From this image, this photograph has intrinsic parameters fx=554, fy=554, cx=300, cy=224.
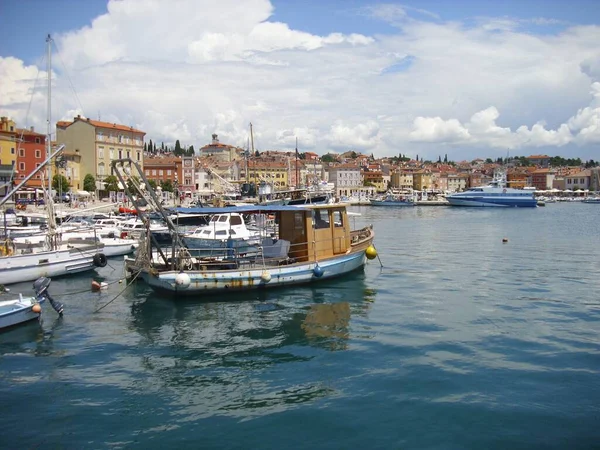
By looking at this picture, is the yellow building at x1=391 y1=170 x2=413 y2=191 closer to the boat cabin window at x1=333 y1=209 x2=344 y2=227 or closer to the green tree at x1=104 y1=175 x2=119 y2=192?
the green tree at x1=104 y1=175 x2=119 y2=192

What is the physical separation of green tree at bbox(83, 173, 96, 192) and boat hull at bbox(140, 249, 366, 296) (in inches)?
2745

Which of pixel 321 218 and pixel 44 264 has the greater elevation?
pixel 321 218

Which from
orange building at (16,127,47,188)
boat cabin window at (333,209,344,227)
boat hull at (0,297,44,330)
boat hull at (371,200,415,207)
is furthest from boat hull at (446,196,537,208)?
boat hull at (0,297,44,330)

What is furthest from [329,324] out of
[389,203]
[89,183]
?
[389,203]

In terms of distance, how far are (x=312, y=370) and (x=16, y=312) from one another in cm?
915

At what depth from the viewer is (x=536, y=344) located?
15.1m

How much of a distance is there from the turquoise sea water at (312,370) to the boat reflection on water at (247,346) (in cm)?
6

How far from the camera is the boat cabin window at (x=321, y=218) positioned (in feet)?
78.3

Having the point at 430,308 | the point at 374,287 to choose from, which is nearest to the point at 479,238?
the point at 374,287

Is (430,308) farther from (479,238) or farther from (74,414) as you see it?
(479,238)

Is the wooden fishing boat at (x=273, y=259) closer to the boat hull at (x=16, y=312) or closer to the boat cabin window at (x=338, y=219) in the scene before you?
the boat cabin window at (x=338, y=219)

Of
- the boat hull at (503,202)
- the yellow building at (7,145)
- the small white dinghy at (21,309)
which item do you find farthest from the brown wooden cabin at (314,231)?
the boat hull at (503,202)

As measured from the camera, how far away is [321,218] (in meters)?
24.1

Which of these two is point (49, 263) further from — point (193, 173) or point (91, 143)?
point (193, 173)
